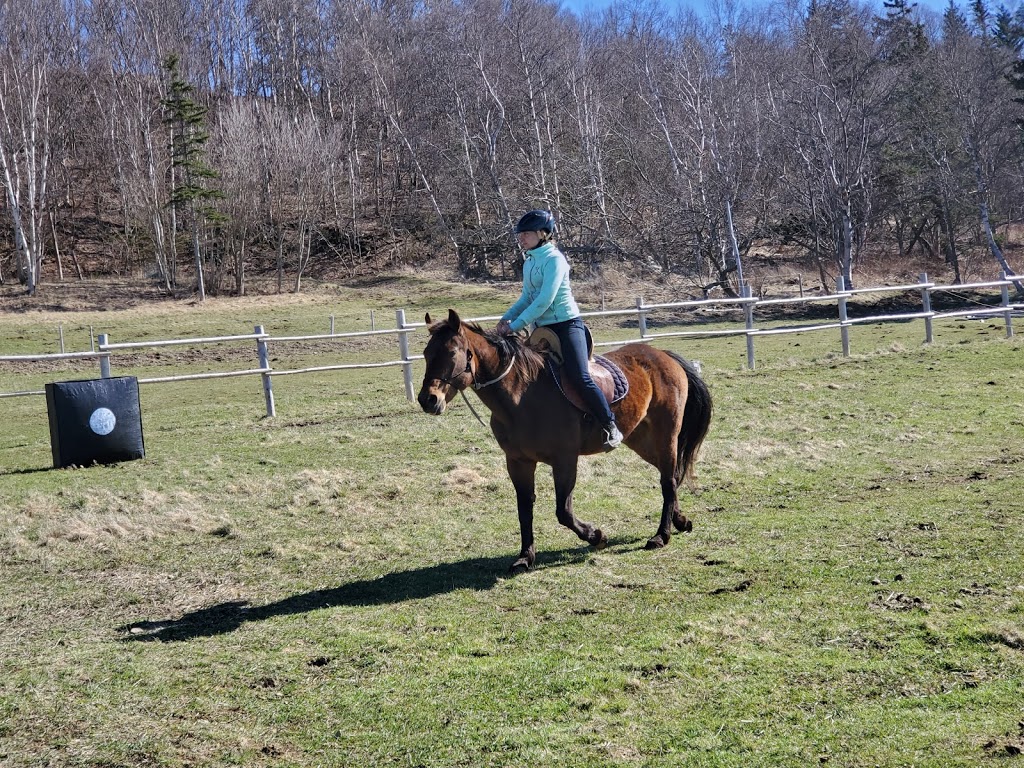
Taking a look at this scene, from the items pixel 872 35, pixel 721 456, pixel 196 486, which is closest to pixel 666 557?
pixel 721 456

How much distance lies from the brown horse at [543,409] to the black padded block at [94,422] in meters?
6.50

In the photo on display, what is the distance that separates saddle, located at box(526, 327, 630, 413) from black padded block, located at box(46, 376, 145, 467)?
6603 millimetres

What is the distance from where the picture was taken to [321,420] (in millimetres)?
13766

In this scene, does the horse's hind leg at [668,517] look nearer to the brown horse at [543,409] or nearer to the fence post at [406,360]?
the brown horse at [543,409]

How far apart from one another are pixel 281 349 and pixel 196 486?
17511mm

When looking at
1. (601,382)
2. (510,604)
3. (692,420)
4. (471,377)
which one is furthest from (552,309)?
(510,604)

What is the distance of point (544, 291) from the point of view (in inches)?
247

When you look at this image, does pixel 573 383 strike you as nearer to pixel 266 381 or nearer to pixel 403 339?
pixel 266 381

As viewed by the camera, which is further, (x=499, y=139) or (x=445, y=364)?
(x=499, y=139)

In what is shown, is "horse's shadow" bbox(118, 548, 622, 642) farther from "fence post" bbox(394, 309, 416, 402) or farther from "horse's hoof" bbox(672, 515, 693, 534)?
"fence post" bbox(394, 309, 416, 402)

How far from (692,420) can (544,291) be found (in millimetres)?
1885

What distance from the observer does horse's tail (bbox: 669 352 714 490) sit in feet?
24.5

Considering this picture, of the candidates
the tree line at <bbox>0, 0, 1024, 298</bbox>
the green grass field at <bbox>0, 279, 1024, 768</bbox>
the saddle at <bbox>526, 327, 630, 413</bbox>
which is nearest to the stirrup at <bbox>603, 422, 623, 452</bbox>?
the saddle at <bbox>526, 327, 630, 413</bbox>

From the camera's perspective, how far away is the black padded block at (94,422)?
11.2 metres
